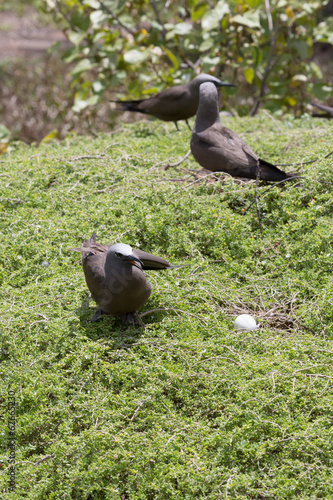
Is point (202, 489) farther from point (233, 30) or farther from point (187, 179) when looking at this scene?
point (233, 30)

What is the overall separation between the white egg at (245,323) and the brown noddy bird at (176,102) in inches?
130

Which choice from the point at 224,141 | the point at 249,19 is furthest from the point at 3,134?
the point at 249,19

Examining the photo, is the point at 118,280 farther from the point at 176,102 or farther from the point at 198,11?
the point at 198,11

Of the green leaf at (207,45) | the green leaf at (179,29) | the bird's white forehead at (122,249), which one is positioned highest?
the green leaf at (179,29)

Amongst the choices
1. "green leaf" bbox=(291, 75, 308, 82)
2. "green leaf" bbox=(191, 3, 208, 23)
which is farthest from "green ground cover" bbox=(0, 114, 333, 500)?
"green leaf" bbox=(191, 3, 208, 23)

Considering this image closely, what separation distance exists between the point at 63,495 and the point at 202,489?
0.69 metres

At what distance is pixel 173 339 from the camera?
348cm

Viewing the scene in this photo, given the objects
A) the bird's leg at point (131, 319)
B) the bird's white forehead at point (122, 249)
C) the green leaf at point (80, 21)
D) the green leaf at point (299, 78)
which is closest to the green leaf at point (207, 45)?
the green leaf at point (299, 78)

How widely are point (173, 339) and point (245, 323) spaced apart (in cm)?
50

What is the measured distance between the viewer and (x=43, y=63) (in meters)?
11.7

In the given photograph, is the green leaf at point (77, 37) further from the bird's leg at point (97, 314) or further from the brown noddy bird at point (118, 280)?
the bird's leg at point (97, 314)

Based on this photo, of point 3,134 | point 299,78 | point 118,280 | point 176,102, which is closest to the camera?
point 118,280

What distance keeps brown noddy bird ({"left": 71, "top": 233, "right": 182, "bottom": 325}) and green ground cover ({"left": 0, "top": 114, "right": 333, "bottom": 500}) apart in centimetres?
17

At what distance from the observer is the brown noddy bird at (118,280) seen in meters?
3.32
